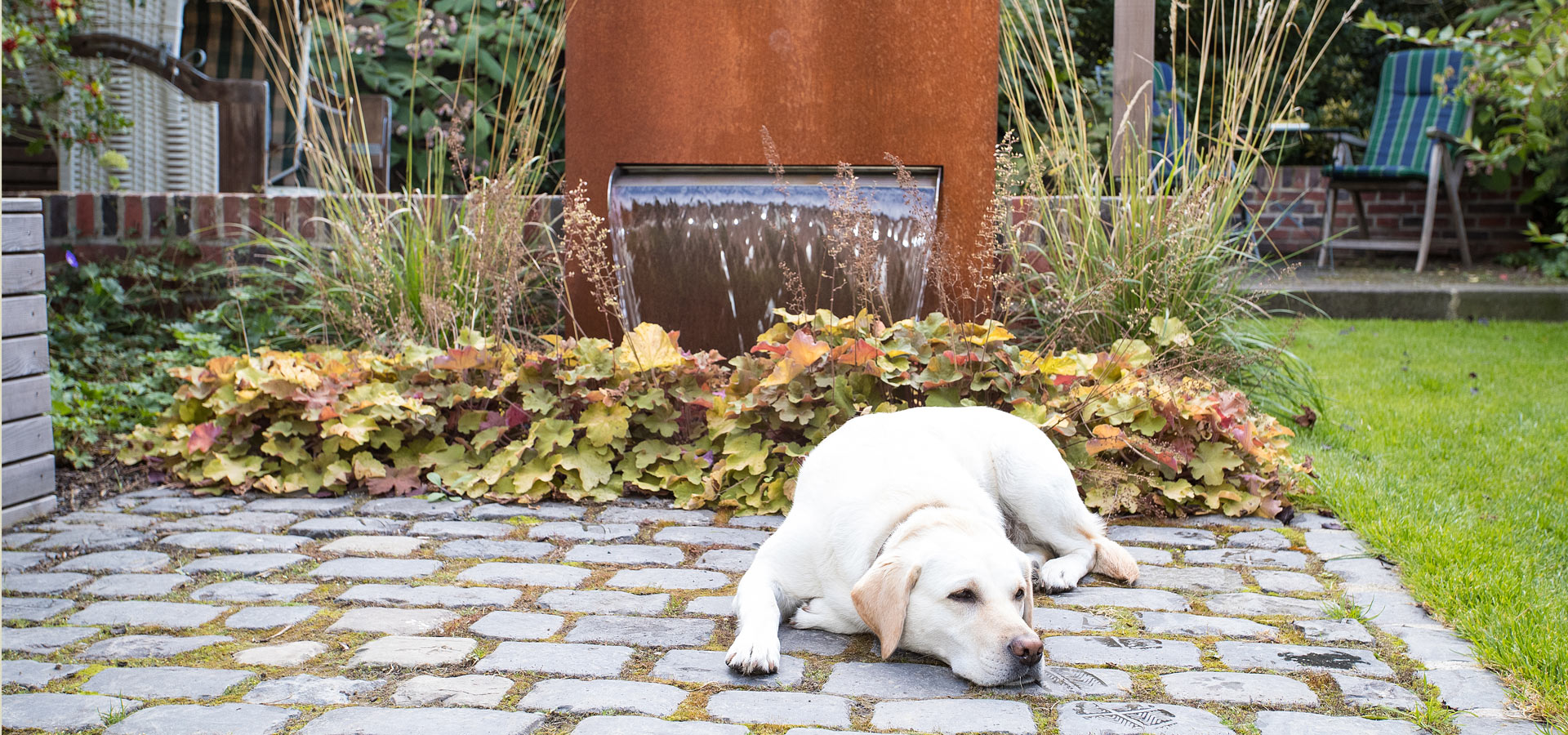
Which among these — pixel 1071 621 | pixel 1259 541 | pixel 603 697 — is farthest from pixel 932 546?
pixel 1259 541

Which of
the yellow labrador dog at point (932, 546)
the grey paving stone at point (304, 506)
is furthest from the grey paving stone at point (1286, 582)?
the grey paving stone at point (304, 506)

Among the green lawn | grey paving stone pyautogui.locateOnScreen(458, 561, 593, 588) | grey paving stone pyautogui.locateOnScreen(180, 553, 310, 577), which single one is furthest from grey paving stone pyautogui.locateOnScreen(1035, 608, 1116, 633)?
grey paving stone pyautogui.locateOnScreen(180, 553, 310, 577)

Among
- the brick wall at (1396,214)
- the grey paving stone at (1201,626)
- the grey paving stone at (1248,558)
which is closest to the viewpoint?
the grey paving stone at (1201,626)

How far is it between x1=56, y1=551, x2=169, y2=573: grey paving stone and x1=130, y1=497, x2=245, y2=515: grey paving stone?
39 cm

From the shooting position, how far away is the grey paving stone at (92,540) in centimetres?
281

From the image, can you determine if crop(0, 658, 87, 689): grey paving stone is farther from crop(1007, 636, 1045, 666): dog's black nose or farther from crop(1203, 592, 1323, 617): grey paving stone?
crop(1203, 592, 1323, 617): grey paving stone

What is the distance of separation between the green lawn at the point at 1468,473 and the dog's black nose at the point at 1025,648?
77 centimetres

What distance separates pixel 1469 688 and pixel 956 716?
859 mm

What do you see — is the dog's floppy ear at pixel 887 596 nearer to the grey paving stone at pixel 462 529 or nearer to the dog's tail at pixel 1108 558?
the dog's tail at pixel 1108 558

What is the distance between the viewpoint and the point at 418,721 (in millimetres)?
1814

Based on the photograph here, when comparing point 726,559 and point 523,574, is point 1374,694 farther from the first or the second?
point 523,574

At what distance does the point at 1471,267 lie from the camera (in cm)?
853

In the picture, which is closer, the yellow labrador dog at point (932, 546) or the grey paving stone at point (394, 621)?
the yellow labrador dog at point (932, 546)

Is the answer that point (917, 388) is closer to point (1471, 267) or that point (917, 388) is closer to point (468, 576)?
point (468, 576)
